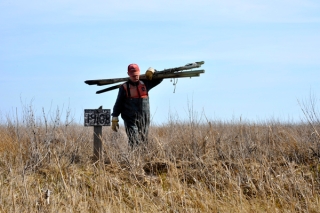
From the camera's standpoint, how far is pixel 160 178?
6.81 m

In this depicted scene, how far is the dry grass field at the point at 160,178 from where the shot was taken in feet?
19.5

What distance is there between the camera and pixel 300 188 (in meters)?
6.29

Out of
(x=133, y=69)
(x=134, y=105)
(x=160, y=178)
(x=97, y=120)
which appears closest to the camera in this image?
(x=160, y=178)

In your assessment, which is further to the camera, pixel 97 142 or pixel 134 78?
pixel 134 78

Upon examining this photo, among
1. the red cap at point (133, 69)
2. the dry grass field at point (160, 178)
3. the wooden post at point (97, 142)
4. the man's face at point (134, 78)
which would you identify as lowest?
the dry grass field at point (160, 178)

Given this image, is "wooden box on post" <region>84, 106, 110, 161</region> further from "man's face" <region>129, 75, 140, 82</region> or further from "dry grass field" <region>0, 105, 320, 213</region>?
"man's face" <region>129, 75, 140, 82</region>

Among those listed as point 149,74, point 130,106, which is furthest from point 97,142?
point 149,74

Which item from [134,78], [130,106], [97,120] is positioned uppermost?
[134,78]

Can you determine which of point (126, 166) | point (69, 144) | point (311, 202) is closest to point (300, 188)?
point (311, 202)

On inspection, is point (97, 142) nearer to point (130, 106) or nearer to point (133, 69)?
point (130, 106)

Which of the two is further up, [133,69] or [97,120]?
[133,69]

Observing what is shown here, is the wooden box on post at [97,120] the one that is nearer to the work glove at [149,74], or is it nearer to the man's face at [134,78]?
the man's face at [134,78]

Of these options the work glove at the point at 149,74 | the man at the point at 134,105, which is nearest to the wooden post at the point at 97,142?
the man at the point at 134,105

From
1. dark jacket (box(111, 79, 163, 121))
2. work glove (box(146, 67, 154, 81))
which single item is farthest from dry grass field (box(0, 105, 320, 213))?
work glove (box(146, 67, 154, 81))
